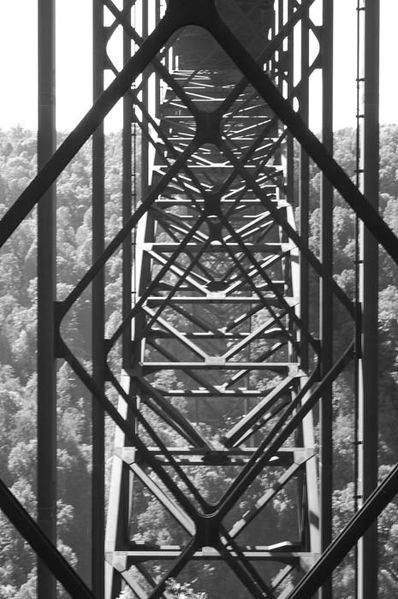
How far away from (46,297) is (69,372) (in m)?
50.1

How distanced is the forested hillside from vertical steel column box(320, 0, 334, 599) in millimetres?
18355

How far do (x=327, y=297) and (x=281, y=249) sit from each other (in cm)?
574

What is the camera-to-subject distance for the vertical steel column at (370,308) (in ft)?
26.3

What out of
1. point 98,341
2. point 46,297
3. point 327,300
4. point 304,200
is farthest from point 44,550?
point 304,200

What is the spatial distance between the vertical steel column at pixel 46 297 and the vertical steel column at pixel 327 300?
2807 millimetres

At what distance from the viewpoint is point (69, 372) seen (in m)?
57.4

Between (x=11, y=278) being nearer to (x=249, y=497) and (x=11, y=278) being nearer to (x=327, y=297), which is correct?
(x=249, y=497)

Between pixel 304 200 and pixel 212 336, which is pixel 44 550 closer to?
pixel 304 200

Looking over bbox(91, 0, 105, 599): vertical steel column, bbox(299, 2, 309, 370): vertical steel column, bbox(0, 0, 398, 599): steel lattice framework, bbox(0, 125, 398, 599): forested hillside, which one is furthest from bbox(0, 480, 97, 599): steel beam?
bbox(0, 125, 398, 599): forested hillside

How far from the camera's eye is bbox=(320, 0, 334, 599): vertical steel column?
33.6 feet

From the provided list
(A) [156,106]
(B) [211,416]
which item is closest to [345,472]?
(B) [211,416]

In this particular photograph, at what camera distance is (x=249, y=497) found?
39.8m

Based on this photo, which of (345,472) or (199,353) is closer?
(199,353)

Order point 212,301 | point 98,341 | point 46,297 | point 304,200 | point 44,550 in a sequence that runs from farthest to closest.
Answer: point 212,301 < point 304,200 < point 98,341 < point 46,297 < point 44,550
